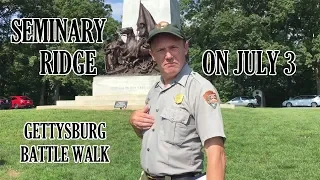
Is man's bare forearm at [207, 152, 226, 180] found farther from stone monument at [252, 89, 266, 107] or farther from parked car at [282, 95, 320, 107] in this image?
stone monument at [252, 89, 266, 107]

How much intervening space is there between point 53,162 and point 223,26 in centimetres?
2886

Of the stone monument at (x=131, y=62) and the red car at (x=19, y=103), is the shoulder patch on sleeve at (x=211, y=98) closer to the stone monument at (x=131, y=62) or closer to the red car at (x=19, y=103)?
the stone monument at (x=131, y=62)

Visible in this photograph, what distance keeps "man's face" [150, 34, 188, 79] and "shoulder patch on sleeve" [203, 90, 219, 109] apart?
0.23 meters

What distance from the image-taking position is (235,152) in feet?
27.6

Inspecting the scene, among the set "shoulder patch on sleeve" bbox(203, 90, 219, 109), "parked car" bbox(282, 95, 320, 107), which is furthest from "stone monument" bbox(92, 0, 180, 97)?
"parked car" bbox(282, 95, 320, 107)

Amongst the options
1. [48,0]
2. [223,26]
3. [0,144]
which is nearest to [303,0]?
[223,26]

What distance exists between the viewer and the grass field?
706 cm

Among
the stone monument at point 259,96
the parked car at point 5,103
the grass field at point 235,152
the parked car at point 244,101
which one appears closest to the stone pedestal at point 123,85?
the grass field at point 235,152

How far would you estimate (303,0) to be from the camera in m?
36.2

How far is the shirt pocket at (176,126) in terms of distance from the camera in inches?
91.6

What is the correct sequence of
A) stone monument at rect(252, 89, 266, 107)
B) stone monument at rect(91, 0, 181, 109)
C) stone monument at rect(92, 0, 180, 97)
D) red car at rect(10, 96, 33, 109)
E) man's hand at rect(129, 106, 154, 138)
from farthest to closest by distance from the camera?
stone monument at rect(252, 89, 266, 107), red car at rect(10, 96, 33, 109), stone monument at rect(92, 0, 180, 97), stone monument at rect(91, 0, 181, 109), man's hand at rect(129, 106, 154, 138)

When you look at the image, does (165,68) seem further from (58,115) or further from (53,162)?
(58,115)

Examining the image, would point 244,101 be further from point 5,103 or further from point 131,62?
point 131,62

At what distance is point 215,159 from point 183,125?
24cm
